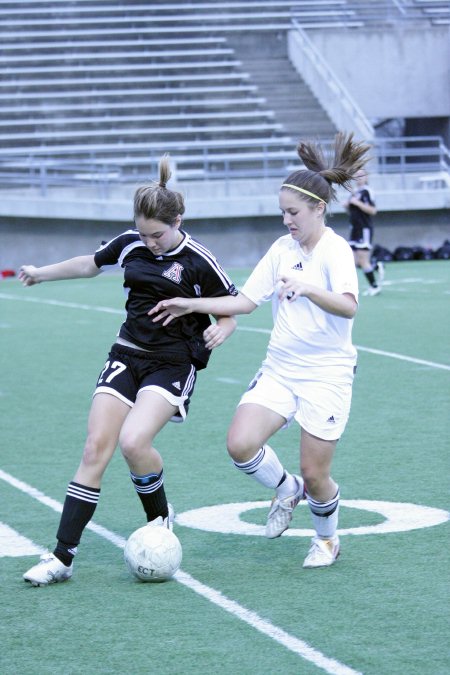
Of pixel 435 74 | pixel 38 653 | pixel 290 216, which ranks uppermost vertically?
pixel 435 74

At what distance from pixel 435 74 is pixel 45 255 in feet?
39.6

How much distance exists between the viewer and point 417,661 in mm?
4145

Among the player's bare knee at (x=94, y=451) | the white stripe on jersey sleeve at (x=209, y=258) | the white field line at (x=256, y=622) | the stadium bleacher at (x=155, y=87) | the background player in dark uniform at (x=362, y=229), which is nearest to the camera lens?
the white field line at (x=256, y=622)

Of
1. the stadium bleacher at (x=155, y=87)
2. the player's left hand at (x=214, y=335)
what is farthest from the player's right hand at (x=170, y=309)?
the stadium bleacher at (x=155, y=87)

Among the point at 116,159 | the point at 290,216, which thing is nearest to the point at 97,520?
the point at 290,216

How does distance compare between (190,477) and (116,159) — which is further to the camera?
(116,159)

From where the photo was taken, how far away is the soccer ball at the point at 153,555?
5133mm

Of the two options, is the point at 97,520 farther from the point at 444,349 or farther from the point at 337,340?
the point at 444,349

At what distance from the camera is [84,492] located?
526 centimetres

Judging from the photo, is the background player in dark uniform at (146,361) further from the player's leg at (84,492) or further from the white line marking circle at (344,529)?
the white line marking circle at (344,529)

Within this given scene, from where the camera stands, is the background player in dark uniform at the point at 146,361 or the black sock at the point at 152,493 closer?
the background player in dark uniform at the point at 146,361

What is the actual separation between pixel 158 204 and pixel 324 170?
0.81 m

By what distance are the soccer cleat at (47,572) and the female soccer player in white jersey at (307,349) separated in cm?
84

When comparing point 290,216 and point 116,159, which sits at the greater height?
point 116,159
